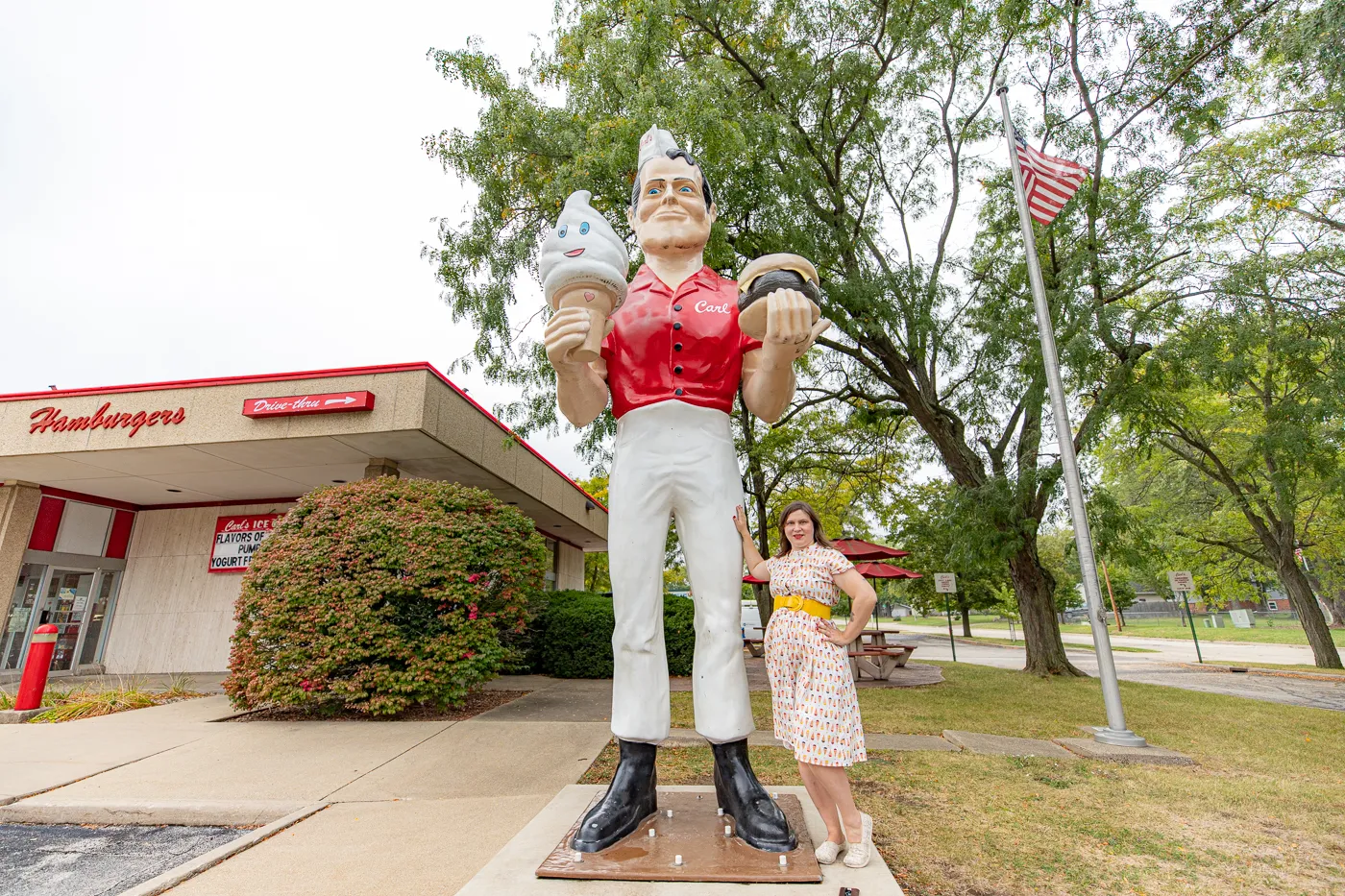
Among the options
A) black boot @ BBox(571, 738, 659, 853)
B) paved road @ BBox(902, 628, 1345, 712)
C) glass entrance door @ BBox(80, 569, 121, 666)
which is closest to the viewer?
black boot @ BBox(571, 738, 659, 853)

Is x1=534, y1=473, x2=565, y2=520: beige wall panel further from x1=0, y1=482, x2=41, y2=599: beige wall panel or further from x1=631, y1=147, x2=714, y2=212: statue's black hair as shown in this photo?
x1=631, y1=147, x2=714, y2=212: statue's black hair

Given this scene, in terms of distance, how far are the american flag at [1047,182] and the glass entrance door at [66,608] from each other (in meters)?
16.7

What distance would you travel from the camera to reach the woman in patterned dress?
8.30ft

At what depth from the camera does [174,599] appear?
12.3 m

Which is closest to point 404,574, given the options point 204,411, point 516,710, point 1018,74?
point 516,710

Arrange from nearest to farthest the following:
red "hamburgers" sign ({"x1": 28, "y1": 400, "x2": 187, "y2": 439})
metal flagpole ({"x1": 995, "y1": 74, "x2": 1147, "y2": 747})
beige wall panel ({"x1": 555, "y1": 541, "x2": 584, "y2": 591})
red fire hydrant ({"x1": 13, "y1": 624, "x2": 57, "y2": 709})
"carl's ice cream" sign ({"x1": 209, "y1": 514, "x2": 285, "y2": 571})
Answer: metal flagpole ({"x1": 995, "y1": 74, "x2": 1147, "y2": 747})
red fire hydrant ({"x1": 13, "y1": 624, "x2": 57, "y2": 709})
red "hamburgers" sign ({"x1": 28, "y1": 400, "x2": 187, "y2": 439})
"carl's ice cream" sign ({"x1": 209, "y1": 514, "x2": 285, "y2": 571})
beige wall panel ({"x1": 555, "y1": 541, "x2": 584, "y2": 591})

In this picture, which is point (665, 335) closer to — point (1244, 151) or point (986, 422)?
point (986, 422)

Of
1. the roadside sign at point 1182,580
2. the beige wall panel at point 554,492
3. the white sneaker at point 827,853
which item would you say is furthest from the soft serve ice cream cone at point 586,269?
the roadside sign at point 1182,580

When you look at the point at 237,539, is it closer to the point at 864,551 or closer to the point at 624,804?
the point at 864,551

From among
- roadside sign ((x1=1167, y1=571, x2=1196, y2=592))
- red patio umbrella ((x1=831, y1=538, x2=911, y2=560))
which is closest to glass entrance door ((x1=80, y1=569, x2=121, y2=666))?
red patio umbrella ((x1=831, y1=538, x2=911, y2=560))

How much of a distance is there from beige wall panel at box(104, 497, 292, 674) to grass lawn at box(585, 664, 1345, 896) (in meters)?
10.3

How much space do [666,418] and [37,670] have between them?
28.0 ft

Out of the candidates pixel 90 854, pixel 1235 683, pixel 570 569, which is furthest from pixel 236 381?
pixel 1235 683

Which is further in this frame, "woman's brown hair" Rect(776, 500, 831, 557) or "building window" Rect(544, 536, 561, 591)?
"building window" Rect(544, 536, 561, 591)
